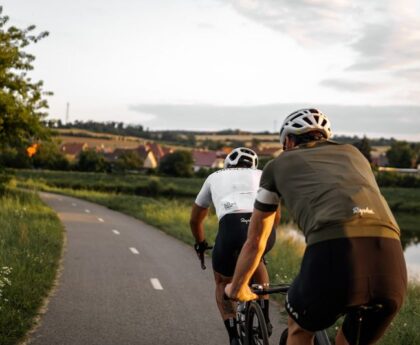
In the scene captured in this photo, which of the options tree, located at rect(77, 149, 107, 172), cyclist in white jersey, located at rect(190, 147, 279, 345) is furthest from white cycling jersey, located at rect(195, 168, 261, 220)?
tree, located at rect(77, 149, 107, 172)

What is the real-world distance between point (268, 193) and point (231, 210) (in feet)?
5.89

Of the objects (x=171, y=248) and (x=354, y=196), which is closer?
(x=354, y=196)

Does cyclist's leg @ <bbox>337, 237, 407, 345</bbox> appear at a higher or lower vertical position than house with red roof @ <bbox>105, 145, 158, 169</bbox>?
higher

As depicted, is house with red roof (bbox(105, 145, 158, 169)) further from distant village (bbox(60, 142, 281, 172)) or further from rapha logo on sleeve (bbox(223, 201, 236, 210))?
rapha logo on sleeve (bbox(223, 201, 236, 210))

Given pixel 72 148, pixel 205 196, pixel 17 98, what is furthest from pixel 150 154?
pixel 205 196

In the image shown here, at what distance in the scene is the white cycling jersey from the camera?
180 inches

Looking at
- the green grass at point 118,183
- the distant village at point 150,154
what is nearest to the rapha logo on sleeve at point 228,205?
the green grass at point 118,183

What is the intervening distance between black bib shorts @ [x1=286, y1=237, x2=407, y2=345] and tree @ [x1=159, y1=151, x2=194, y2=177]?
86169mm

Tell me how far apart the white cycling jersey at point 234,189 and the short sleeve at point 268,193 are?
5.75ft

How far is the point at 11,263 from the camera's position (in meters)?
8.54

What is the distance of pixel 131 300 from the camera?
7.84 meters

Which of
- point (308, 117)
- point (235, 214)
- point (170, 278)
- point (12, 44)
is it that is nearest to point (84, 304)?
point (170, 278)

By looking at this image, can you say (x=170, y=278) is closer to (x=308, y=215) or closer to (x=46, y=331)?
(x=46, y=331)

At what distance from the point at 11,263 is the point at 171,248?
589 cm
